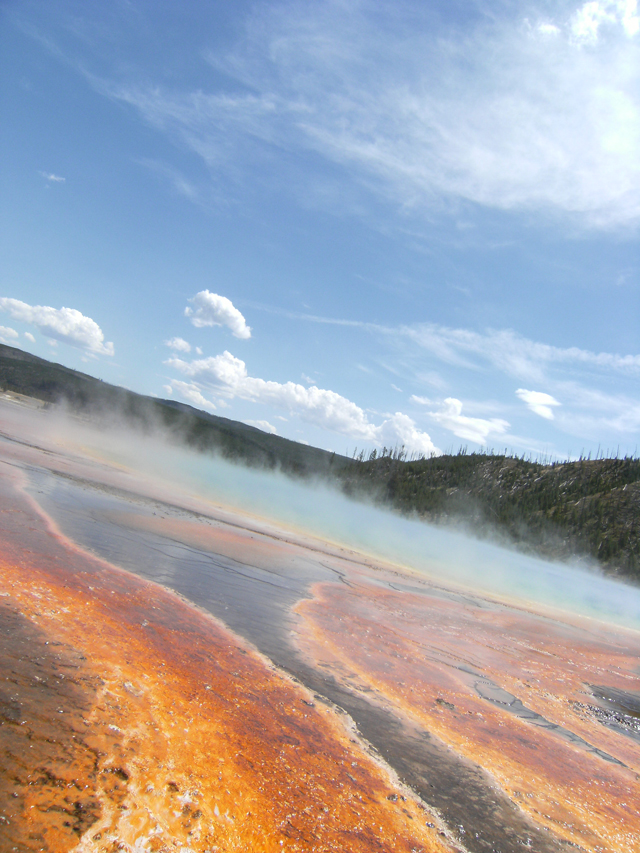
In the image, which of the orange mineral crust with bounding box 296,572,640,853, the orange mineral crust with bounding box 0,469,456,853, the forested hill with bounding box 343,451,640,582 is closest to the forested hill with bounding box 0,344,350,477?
the forested hill with bounding box 343,451,640,582

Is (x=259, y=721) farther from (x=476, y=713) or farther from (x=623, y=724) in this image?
(x=623, y=724)

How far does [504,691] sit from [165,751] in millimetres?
5261

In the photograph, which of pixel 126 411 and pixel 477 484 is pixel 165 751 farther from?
pixel 126 411

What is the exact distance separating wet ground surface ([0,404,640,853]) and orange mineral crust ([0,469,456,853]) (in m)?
0.02

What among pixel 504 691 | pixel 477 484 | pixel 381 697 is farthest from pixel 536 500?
pixel 381 697

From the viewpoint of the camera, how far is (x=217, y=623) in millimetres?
6281

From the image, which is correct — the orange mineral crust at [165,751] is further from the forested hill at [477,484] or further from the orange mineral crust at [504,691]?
the forested hill at [477,484]

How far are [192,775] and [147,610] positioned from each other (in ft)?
10.7

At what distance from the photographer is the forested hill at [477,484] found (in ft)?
242

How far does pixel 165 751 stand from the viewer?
3205 mm

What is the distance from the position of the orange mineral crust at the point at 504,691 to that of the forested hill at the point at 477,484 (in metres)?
65.3

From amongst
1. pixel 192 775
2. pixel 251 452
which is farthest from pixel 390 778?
pixel 251 452

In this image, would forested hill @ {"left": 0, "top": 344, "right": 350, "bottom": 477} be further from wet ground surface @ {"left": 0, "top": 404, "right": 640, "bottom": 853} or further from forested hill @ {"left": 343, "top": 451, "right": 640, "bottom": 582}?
wet ground surface @ {"left": 0, "top": 404, "right": 640, "bottom": 853}

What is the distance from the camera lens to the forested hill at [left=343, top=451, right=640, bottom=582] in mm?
71250
